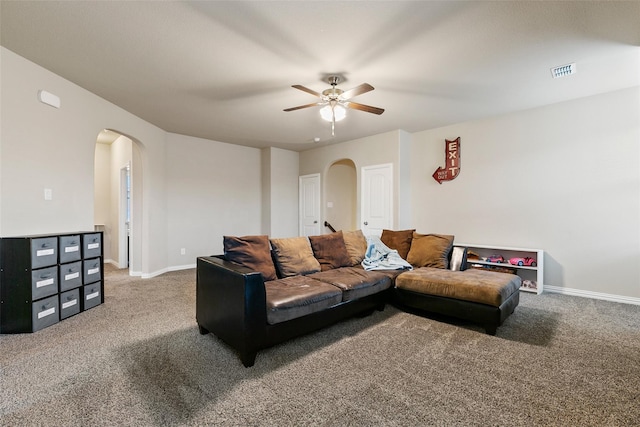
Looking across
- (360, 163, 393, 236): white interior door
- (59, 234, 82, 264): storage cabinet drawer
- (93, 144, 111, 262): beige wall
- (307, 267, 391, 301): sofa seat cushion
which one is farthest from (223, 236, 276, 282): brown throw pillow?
(93, 144, 111, 262): beige wall

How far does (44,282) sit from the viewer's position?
2.79m

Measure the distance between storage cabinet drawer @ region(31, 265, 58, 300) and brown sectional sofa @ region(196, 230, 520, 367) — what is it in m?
1.48

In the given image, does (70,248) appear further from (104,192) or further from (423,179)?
(423,179)

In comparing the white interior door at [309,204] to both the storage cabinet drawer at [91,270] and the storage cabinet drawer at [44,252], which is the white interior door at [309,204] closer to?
the storage cabinet drawer at [91,270]

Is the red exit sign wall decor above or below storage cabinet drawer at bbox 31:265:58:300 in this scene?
above

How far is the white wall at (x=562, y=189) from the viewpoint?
3580mm

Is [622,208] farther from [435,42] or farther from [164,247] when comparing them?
[164,247]

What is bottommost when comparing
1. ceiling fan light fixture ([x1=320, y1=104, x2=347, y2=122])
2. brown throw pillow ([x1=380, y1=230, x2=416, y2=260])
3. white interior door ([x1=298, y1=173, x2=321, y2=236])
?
brown throw pillow ([x1=380, y1=230, x2=416, y2=260])

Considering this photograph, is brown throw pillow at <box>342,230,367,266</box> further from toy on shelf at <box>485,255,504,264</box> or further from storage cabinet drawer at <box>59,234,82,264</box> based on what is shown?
→ storage cabinet drawer at <box>59,234,82,264</box>

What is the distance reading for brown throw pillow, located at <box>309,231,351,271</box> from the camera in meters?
3.49

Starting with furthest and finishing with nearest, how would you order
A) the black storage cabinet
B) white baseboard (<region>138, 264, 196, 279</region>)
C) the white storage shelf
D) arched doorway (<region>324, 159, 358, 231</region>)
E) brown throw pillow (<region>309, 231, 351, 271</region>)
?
1. arched doorway (<region>324, 159, 358, 231</region>)
2. white baseboard (<region>138, 264, 196, 279</region>)
3. the white storage shelf
4. brown throw pillow (<region>309, 231, 351, 271</region>)
5. the black storage cabinet

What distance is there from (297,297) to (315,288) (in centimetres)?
26

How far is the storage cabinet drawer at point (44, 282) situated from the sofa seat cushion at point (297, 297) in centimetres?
215

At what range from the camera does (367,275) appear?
311 cm
